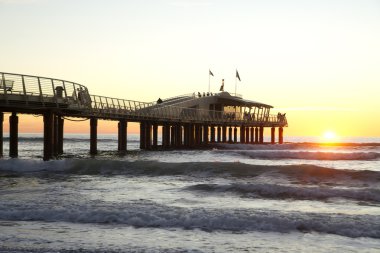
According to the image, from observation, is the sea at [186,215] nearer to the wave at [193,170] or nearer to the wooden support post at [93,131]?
the wave at [193,170]

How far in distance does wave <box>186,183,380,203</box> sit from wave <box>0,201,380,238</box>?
3809 mm

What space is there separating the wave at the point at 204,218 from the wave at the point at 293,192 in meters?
3.81

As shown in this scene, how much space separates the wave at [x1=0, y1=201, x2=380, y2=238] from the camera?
11.3 m

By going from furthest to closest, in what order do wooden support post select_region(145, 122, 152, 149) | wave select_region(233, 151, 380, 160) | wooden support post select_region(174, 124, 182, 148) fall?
1. wooden support post select_region(174, 124, 182, 148)
2. wooden support post select_region(145, 122, 152, 149)
3. wave select_region(233, 151, 380, 160)

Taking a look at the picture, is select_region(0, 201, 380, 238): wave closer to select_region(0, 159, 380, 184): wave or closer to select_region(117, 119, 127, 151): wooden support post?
select_region(0, 159, 380, 184): wave

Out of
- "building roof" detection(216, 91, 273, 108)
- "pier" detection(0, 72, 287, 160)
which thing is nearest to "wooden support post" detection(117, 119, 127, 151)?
"pier" detection(0, 72, 287, 160)

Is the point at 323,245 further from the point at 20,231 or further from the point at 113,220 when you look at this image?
the point at 20,231

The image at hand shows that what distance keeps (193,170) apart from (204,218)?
43.8ft

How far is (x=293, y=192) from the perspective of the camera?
669 inches

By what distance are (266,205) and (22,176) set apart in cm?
1265

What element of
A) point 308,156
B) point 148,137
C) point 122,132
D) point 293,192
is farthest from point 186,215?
point 148,137

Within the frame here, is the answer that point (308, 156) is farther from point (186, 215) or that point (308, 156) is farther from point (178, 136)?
point (186, 215)

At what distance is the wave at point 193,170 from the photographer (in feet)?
73.4

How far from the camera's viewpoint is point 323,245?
9891mm
